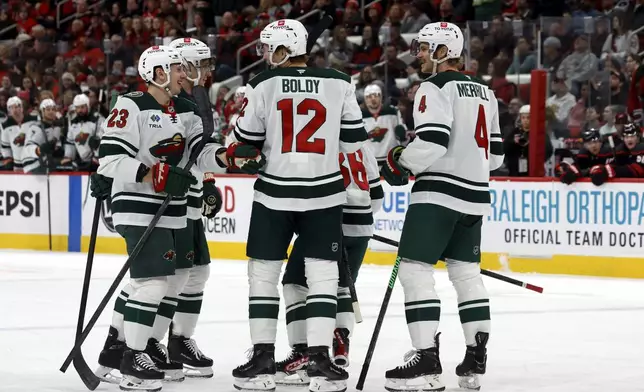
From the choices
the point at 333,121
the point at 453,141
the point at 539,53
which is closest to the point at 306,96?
the point at 333,121

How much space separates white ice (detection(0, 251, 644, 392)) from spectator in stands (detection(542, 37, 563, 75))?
2044 mm

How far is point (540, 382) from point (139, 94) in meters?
2.14

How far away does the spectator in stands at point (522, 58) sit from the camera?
1145 cm

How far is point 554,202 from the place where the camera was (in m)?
10.6

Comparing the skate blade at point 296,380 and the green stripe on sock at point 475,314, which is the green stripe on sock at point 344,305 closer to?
the skate blade at point 296,380

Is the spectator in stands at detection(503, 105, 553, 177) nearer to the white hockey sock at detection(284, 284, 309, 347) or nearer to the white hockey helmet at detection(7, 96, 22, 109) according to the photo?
the white hockey sock at detection(284, 284, 309, 347)

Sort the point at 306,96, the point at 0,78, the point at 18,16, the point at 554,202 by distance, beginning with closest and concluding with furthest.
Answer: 1. the point at 306,96
2. the point at 554,202
3. the point at 0,78
4. the point at 18,16

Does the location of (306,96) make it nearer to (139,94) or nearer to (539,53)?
(139,94)

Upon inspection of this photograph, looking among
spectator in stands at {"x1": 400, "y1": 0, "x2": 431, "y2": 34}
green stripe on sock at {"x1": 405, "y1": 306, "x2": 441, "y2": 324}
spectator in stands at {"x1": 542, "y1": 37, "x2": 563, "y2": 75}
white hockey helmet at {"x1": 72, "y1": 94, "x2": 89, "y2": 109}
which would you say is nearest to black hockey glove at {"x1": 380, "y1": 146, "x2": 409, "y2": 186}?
green stripe on sock at {"x1": 405, "y1": 306, "x2": 441, "y2": 324}

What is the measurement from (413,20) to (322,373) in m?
9.01

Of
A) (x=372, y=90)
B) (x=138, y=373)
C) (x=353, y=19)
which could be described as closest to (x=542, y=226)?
(x=372, y=90)

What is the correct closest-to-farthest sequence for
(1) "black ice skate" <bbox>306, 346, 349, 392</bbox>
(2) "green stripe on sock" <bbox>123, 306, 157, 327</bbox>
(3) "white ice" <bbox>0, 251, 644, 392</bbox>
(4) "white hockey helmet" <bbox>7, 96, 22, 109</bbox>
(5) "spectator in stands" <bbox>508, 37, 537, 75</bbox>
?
(1) "black ice skate" <bbox>306, 346, 349, 392</bbox>, (2) "green stripe on sock" <bbox>123, 306, 157, 327</bbox>, (3) "white ice" <bbox>0, 251, 644, 392</bbox>, (5) "spectator in stands" <bbox>508, 37, 537, 75</bbox>, (4) "white hockey helmet" <bbox>7, 96, 22, 109</bbox>

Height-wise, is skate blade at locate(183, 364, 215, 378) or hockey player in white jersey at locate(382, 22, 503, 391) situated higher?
hockey player in white jersey at locate(382, 22, 503, 391)

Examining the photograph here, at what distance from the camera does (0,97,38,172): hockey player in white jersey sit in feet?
46.7
